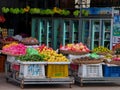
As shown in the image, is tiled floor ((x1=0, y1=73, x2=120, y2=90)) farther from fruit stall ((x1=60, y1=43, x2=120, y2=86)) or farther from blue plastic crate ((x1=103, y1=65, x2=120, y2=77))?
blue plastic crate ((x1=103, y1=65, x2=120, y2=77))

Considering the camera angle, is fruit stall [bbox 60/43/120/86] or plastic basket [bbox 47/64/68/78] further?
fruit stall [bbox 60/43/120/86]

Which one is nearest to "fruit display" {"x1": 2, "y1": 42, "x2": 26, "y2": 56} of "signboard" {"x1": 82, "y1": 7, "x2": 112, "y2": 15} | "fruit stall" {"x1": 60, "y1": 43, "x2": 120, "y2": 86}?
"fruit stall" {"x1": 60, "y1": 43, "x2": 120, "y2": 86}

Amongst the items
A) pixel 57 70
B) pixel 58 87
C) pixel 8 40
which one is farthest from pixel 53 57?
pixel 8 40

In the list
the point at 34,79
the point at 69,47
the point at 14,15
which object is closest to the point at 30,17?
the point at 14,15

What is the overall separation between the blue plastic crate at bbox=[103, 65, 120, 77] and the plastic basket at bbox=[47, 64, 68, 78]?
122 cm

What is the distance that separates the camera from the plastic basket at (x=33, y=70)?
13938 mm

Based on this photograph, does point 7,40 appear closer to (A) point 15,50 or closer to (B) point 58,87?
(A) point 15,50

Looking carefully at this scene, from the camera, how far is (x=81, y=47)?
1549 cm

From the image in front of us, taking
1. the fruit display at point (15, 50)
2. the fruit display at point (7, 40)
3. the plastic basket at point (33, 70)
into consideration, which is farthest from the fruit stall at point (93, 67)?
the fruit display at point (7, 40)

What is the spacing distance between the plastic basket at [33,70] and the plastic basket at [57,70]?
0.17 m

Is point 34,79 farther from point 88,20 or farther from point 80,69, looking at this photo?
point 88,20

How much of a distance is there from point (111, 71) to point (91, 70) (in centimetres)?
62

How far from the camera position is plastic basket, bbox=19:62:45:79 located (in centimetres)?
1394

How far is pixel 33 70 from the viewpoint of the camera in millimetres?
13977
